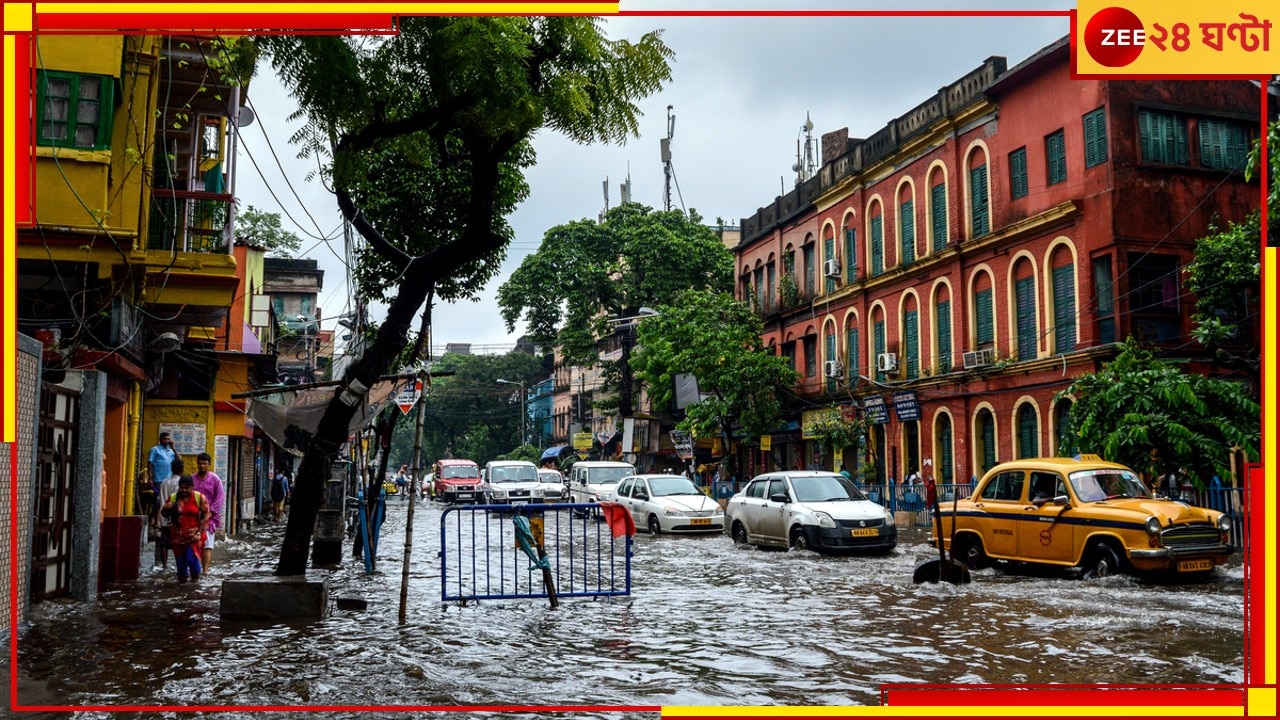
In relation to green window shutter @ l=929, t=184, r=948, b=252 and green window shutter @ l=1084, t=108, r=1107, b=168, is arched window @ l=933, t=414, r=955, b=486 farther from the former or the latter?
green window shutter @ l=1084, t=108, r=1107, b=168

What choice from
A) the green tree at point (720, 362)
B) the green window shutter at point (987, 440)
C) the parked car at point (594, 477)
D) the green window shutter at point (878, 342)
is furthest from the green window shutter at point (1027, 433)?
the parked car at point (594, 477)

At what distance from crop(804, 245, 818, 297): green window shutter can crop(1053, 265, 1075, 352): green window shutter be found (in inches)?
528

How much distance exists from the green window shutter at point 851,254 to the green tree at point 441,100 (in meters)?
26.1

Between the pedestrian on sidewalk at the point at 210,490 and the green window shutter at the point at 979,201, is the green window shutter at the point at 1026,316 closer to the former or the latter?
the green window shutter at the point at 979,201

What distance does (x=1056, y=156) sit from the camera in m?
26.7

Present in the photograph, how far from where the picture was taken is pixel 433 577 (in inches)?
640

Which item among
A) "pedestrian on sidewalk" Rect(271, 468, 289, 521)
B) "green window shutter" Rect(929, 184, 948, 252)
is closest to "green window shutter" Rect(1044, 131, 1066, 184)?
"green window shutter" Rect(929, 184, 948, 252)

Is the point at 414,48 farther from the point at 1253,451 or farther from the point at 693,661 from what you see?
the point at 1253,451

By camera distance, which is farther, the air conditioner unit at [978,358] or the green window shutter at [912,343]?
the green window shutter at [912,343]

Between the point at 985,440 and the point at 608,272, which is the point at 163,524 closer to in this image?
the point at 985,440

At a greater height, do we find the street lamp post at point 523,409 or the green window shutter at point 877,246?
the green window shutter at point 877,246

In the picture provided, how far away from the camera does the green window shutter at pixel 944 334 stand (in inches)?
1251

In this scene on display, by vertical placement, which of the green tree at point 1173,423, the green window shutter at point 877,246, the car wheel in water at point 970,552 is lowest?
the car wheel in water at point 970,552

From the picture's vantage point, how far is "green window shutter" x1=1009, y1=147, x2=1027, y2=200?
27.8 m
